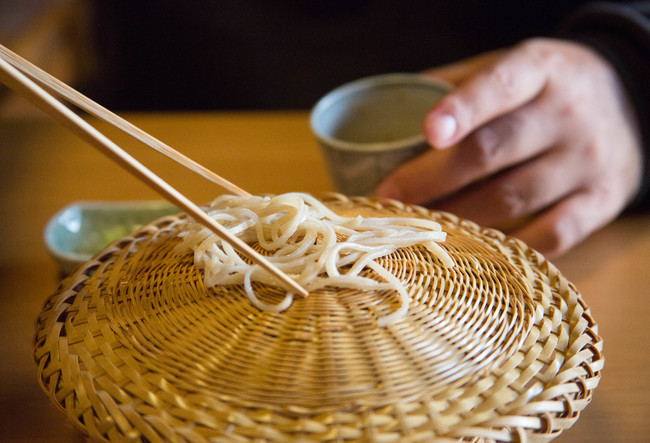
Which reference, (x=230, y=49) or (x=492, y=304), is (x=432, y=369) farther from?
(x=230, y=49)

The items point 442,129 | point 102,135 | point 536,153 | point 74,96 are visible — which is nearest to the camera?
point 102,135

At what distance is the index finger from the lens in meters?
0.74

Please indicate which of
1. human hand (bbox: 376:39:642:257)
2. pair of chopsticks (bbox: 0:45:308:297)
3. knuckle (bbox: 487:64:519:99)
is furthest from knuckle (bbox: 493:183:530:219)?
pair of chopsticks (bbox: 0:45:308:297)

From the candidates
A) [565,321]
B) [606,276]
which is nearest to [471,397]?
[565,321]

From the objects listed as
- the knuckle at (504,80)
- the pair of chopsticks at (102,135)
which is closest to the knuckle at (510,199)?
the knuckle at (504,80)

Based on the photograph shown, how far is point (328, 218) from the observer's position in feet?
1.86

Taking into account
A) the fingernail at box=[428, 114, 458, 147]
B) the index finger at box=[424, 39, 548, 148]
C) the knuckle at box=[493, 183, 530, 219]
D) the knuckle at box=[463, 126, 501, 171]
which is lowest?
the knuckle at box=[493, 183, 530, 219]

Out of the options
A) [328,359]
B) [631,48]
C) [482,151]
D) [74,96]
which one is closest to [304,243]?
[328,359]

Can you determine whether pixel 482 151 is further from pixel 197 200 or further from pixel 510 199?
pixel 197 200

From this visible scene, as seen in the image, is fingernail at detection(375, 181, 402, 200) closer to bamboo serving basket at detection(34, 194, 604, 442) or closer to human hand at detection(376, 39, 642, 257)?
human hand at detection(376, 39, 642, 257)

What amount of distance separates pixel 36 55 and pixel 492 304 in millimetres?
1319

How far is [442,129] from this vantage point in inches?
28.9

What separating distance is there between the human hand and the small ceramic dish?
334 millimetres

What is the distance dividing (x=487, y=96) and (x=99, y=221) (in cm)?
57
